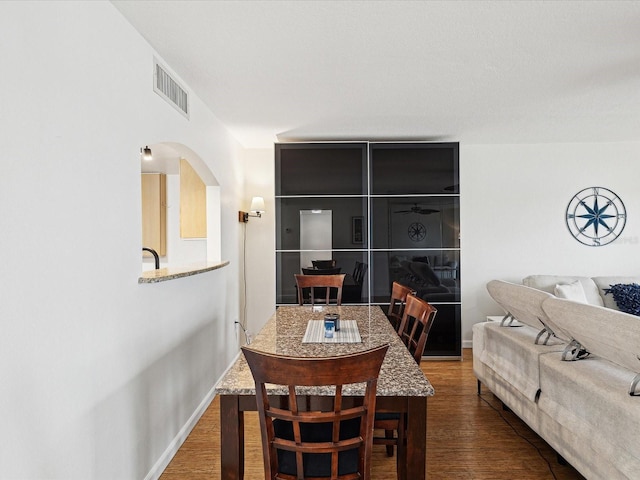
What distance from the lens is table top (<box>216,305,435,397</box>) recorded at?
1.43 m


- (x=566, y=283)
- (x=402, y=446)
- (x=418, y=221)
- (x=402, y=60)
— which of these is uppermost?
(x=402, y=60)

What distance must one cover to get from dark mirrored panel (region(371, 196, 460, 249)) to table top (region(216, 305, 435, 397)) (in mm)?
1559

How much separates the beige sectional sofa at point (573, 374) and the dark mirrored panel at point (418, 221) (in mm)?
1487

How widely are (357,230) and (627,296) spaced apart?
2.68 metres

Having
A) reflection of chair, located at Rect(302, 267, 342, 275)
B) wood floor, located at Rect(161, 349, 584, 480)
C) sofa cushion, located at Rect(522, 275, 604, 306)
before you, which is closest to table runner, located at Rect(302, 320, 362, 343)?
wood floor, located at Rect(161, 349, 584, 480)

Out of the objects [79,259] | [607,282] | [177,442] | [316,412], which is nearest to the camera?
[316,412]

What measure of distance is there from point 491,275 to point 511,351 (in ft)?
7.52

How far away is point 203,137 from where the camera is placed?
3139mm

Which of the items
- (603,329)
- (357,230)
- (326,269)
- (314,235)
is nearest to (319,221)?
→ (314,235)

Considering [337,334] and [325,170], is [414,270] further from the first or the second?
[337,334]

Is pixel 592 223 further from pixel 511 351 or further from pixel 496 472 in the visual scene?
pixel 496 472

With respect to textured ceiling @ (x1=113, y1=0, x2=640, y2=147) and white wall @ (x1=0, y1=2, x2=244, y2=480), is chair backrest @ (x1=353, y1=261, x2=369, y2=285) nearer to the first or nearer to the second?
textured ceiling @ (x1=113, y1=0, x2=640, y2=147)

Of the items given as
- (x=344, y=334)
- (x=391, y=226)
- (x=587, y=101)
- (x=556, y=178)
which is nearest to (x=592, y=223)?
(x=556, y=178)

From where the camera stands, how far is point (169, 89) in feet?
8.04
